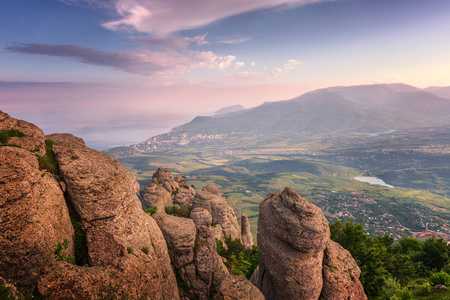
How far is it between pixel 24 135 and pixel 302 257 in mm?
30382

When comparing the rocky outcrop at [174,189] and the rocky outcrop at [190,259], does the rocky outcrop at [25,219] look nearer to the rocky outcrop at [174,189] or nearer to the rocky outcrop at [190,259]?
the rocky outcrop at [190,259]

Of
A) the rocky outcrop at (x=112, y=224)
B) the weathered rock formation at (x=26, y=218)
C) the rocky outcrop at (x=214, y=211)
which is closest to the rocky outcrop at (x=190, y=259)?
the rocky outcrop at (x=112, y=224)

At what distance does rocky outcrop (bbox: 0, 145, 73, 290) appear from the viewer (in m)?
12.2

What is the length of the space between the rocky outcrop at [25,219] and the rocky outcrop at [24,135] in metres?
1.69

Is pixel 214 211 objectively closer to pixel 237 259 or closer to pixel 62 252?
pixel 237 259

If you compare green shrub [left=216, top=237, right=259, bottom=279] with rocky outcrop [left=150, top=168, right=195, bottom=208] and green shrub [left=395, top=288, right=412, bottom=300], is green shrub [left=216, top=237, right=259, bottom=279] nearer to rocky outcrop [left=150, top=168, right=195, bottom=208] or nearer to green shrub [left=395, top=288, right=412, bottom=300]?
rocky outcrop [left=150, top=168, right=195, bottom=208]

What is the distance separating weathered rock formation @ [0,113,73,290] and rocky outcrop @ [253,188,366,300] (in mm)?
21175

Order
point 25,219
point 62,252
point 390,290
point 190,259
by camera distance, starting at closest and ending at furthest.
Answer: point 25,219 → point 62,252 → point 190,259 → point 390,290

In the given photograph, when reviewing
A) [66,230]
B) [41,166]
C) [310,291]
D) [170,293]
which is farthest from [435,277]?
[41,166]

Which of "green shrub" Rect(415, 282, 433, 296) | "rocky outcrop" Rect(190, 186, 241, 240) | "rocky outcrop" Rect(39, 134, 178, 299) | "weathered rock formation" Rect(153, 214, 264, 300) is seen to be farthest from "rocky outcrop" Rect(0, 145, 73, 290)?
"green shrub" Rect(415, 282, 433, 296)

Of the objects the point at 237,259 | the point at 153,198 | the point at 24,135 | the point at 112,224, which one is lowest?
the point at 237,259

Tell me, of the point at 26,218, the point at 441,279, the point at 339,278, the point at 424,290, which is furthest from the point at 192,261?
the point at 441,279

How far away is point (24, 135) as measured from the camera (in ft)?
56.4

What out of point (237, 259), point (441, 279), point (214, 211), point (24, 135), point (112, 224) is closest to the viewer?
point (24, 135)
